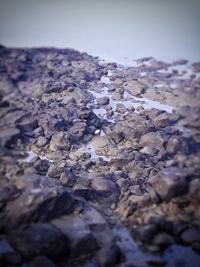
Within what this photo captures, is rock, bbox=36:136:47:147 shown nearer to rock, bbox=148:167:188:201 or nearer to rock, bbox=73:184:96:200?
rock, bbox=73:184:96:200

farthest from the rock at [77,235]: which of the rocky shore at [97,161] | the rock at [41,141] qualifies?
the rock at [41,141]

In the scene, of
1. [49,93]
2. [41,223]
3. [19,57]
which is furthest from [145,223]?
[19,57]

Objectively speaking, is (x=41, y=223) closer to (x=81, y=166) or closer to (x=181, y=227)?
(x=81, y=166)

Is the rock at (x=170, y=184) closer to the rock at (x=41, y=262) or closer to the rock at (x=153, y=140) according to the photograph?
the rock at (x=153, y=140)

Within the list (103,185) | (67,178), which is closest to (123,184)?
(103,185)

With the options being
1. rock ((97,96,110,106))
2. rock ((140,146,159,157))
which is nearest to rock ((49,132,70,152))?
rock ((97,96,110,106))

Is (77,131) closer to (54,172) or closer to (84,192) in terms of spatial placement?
(54,172)

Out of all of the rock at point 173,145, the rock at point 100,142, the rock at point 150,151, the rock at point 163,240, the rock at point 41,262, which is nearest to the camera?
the rock at point 41,262
